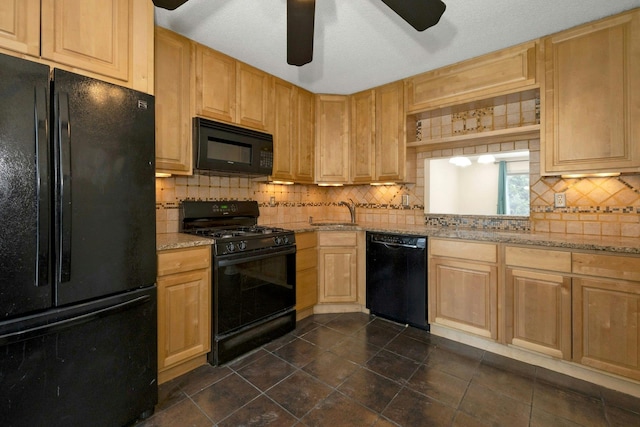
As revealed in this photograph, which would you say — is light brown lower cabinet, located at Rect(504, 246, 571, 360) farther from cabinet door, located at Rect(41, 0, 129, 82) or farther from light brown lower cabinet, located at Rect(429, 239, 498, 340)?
cabinet door, located at Rect(41, 0, 129, 82)

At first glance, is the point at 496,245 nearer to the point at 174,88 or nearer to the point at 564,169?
the point at 564,169

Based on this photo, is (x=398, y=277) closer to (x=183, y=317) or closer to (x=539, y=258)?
(x=539, y=258)

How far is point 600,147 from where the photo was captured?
1.98 m

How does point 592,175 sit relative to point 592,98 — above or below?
below

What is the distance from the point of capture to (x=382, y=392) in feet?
5.76

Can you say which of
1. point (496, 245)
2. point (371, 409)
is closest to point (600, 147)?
point (496, 245)

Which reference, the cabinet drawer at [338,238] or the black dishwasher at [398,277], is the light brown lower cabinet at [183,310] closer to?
the cabinet drawer at [338,238]

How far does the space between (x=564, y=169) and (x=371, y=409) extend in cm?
212

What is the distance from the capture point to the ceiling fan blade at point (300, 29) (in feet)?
4.32

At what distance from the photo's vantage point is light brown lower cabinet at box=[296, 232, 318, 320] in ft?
9.00

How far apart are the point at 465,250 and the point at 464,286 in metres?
0.29

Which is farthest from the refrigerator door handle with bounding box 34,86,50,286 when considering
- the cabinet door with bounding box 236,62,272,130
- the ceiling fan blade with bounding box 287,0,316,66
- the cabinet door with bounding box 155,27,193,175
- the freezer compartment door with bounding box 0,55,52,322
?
the cabinet door with bounding box 236,62,272,130

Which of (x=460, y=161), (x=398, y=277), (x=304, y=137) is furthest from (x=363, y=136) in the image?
(x=398, y=277)

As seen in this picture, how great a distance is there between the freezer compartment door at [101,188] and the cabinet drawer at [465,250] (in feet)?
6.86
